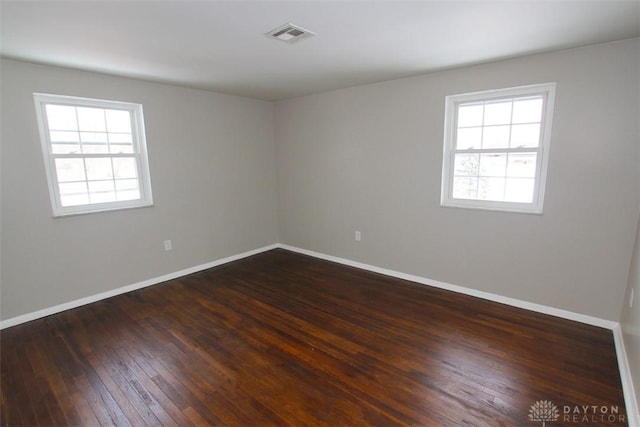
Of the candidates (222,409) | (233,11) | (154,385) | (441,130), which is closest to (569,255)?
(441,130)

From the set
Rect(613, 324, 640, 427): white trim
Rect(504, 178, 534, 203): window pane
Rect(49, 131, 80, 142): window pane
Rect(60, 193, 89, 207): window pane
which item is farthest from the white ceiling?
Rect(613, 324, 640, 427): white trim

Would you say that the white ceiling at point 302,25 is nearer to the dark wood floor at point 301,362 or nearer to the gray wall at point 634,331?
the gray wall at point 634,331

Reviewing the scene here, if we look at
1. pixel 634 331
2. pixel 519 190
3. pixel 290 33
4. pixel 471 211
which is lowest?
pixel 634 331

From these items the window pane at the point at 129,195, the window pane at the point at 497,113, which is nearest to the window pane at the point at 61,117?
the window pane at the point at 129,195

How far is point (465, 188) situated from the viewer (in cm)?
333

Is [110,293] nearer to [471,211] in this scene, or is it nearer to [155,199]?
[155,199]

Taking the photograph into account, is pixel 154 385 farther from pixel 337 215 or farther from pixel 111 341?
pixel 337 215

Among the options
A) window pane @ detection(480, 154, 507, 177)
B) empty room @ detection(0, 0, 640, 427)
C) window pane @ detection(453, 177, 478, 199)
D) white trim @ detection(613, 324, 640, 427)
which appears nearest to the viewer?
white trim @ detection(613, 324, 640, 427)

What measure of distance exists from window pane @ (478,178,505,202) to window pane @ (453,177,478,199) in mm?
51

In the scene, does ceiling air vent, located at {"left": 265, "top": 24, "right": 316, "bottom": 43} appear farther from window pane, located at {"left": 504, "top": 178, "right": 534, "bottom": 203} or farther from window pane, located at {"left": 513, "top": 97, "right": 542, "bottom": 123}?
window pane, located at {"left": 504, "top": 178, "right": 534, "bottom": 203}

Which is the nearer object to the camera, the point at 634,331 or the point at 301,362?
the point at 634,331

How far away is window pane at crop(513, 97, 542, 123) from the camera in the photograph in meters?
2.82

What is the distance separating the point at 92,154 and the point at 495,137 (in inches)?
165

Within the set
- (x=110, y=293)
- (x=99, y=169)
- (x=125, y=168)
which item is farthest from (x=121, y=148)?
(x=110, y=293)
